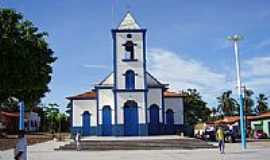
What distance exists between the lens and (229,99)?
108500 millimetres

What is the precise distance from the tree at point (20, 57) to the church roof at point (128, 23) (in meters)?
24.4

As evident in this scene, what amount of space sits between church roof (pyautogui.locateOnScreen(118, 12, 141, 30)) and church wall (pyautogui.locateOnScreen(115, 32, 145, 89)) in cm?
81

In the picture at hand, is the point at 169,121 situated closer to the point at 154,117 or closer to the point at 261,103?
the point at 154,117

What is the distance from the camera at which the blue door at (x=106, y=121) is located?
150 feet

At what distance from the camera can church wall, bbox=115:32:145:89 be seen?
4516 cm

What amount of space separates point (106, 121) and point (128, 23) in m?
9.65

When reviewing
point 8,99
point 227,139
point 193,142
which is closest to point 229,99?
point 227,139

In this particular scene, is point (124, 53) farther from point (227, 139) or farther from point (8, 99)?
point (8, 99)

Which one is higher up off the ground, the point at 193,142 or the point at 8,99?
the point at 8,99

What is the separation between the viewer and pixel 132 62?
4547 centimetres

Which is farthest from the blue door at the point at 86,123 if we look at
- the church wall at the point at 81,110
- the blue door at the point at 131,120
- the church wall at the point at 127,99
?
the blue door at the point at 131,120

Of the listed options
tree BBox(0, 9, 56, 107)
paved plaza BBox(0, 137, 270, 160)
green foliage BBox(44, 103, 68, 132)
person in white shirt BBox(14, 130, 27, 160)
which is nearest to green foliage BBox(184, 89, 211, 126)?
green foliage BBox(44, 103, 68, 132)

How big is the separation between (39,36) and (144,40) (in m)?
24.8

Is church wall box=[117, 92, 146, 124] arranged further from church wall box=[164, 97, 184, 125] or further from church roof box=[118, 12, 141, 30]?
church roof box=[118, 12, 141, 30]
